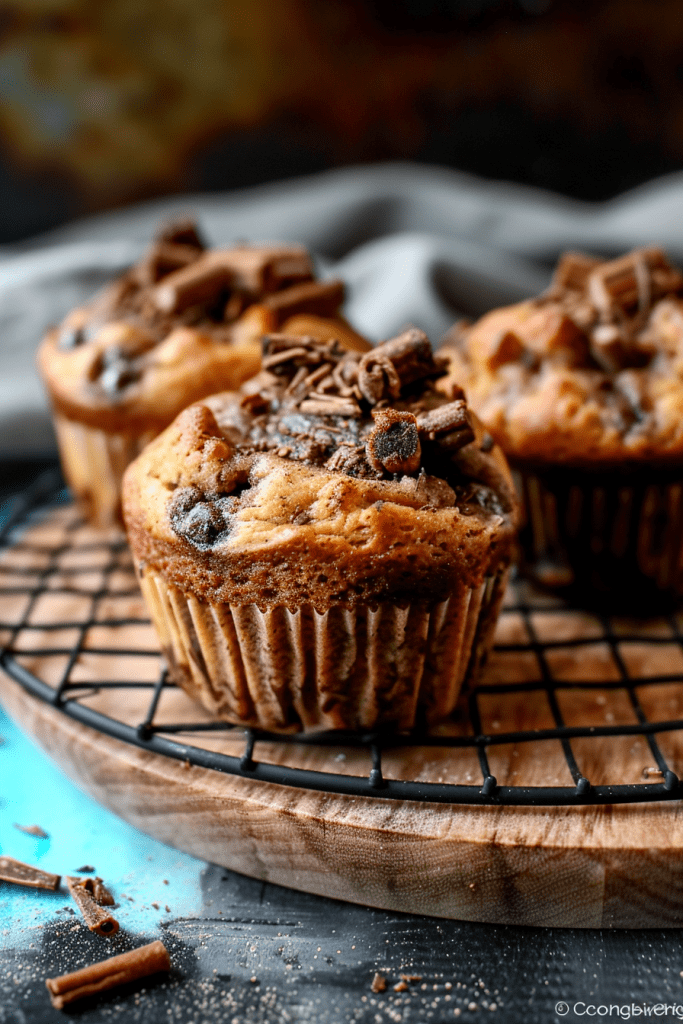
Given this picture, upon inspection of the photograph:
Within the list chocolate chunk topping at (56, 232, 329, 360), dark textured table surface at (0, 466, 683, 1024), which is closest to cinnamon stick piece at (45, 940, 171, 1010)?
dark textured table surface at (0, 466, 683, 1024)

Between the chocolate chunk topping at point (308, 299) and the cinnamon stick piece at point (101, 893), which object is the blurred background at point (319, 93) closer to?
the chocolate chunk topping at point (308, 299)

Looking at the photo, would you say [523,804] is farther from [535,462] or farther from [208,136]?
[208,136]

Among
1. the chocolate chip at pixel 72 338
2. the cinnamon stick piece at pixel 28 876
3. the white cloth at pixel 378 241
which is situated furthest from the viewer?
the white cloth at pixel 378 241

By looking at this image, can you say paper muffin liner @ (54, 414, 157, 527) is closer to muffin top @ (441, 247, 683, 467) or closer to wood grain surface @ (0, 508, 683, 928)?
wood grain surface @ (0, 508, 683, 928)

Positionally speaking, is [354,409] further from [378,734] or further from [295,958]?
[295,958]

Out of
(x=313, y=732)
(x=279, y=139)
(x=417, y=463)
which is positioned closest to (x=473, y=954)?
(x=313, y=732)

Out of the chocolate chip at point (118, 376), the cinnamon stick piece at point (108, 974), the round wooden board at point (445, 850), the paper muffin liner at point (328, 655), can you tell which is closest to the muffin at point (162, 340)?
the chocolate chip at point (118, 376)

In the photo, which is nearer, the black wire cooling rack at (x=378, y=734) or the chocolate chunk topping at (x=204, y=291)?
the black wire cooling rack at (x=378, y=734)
